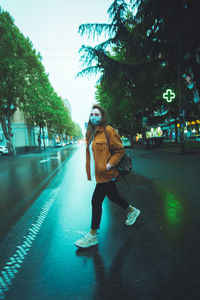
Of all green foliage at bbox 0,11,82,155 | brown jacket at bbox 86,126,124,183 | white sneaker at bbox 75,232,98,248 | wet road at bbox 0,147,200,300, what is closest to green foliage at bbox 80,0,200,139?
wet road at bbox 0,147,200,300

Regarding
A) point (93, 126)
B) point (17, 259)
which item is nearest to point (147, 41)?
point (93, 126)

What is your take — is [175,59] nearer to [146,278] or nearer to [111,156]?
[111,156]

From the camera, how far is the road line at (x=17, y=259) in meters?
2.32

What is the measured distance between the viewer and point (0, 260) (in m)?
2.81

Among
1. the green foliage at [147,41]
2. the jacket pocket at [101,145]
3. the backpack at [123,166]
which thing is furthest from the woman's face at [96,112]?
the green foliage at [147,41]

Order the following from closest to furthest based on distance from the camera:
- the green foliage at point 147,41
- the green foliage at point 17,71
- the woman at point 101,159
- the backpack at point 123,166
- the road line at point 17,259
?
the road line at point 17,259, the woman at point 101,159, the backpack at point 123,166, the green foliage at point 147,41, the green foliage at point 17,71

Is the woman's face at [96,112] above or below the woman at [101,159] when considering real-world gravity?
above

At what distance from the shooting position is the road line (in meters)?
2.32

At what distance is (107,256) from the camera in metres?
2.79

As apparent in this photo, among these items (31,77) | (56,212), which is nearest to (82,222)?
(56,212)

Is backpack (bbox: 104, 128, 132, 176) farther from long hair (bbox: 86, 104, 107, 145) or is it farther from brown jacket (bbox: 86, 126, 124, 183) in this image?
long hair (bbox: 86, 104, 107, 145)

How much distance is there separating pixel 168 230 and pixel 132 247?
80cm

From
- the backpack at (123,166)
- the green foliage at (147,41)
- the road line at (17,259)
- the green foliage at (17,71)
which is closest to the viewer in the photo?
the road line at (17,259)

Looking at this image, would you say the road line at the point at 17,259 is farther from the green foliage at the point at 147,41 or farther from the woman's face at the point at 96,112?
the green foliage at the point at 147,41
